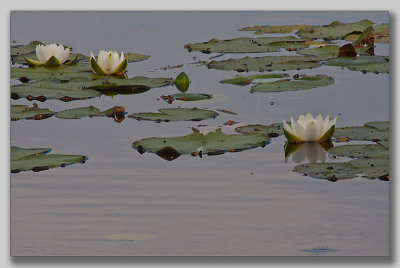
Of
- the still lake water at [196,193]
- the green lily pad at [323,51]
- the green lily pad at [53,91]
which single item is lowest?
the still lake water at [196,193]

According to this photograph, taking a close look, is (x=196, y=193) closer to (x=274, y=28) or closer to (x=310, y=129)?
(x=310, y=129)

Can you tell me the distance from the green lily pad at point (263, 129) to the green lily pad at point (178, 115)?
1.44 ft

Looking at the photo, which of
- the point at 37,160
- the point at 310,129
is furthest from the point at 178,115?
the point at 37,160

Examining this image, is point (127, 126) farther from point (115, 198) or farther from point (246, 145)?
point (115, 198)

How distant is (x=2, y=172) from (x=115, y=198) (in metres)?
0.84

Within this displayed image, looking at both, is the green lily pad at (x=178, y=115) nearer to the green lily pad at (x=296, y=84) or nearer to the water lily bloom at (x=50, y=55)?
the green lily pad at (x=296, y=84)

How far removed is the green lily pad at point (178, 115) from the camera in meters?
A: 6.33

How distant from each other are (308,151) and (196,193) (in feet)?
3.59

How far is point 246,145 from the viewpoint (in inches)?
220

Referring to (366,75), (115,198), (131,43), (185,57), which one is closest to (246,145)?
(115,198)

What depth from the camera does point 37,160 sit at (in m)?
5.50

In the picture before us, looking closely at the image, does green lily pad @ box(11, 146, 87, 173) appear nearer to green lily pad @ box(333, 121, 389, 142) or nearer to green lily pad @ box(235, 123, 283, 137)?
green lily pad @ box(235, 123, 283, 137)

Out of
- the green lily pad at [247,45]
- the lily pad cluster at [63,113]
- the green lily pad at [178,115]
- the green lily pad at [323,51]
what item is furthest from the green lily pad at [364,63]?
the lily pad cluster at [63,113]

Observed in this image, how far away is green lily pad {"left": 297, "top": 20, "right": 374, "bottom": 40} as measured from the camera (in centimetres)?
991
